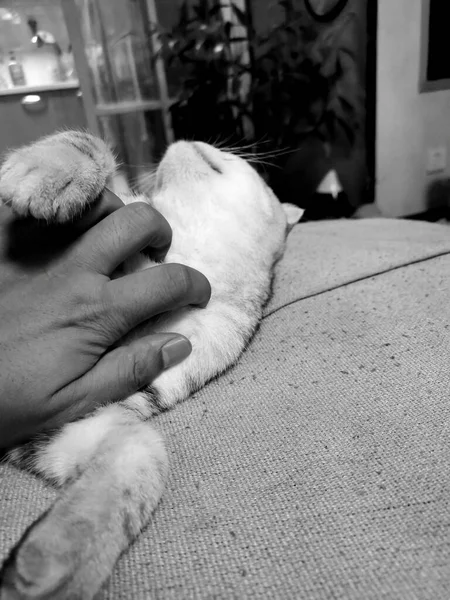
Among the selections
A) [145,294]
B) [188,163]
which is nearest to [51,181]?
[145,294]

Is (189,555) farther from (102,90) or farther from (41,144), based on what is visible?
(102,90)

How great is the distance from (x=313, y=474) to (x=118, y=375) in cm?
29

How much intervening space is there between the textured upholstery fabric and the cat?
0.03 m

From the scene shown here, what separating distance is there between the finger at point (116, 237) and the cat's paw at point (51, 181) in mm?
41

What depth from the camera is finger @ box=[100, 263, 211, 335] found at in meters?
0.65

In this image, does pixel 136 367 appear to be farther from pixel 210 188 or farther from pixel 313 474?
pixel 210 188

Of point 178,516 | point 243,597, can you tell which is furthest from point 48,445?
point 243,597

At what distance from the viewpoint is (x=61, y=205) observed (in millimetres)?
629

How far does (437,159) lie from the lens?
2670 mm

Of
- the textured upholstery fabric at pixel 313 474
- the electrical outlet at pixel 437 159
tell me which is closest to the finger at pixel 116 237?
the textured upholstery fabric at pixel 313 474

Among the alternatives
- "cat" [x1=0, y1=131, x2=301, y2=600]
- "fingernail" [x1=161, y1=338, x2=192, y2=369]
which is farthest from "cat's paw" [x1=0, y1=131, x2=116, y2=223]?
"fingernail" [x1=161, y1=338, x2=192, y2=369]

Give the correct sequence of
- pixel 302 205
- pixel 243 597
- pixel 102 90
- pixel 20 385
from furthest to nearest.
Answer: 1. pixel 102 90
2. pixel 302 205
3. pixel 20 385
4. pixel 243 597

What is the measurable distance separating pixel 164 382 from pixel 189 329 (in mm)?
117

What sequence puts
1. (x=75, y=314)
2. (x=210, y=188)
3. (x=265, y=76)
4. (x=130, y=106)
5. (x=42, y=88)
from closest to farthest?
(x=75, y=314)
(x=210, y=188)
(x=265, y=76)
(x=42, y=88)
(x=130, y=106)
